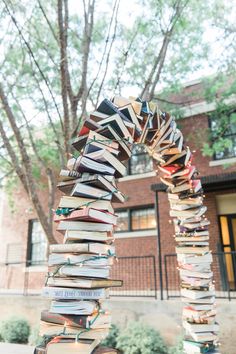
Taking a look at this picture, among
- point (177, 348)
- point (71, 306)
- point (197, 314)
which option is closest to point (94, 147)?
point (71, 306)

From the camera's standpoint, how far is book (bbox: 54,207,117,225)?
1806 mm

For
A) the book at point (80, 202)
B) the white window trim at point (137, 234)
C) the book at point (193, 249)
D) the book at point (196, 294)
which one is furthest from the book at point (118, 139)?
the white window trim at point (137, 234)

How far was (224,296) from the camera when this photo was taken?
7.47 meters

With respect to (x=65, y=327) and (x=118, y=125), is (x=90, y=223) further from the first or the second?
(x=118, y=125)

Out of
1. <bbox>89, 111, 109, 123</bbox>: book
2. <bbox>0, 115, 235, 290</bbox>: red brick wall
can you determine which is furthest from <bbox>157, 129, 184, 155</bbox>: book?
<bbox>0, 115, 235, 290</bbox>: red brick wall

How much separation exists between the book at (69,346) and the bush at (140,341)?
4.98 m

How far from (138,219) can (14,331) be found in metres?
5.67

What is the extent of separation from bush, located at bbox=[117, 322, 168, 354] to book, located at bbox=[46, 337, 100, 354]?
4.98 meters

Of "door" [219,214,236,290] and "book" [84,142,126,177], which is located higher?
"door" [219,214,236,290]

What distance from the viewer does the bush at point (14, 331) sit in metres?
7.57

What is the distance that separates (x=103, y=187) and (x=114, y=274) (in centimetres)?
940

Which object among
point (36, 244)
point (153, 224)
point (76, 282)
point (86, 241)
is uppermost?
point (153, 224)

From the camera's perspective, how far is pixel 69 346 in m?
1.61

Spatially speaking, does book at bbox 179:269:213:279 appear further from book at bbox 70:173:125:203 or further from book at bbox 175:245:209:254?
book at bbox 70:173:125:203
